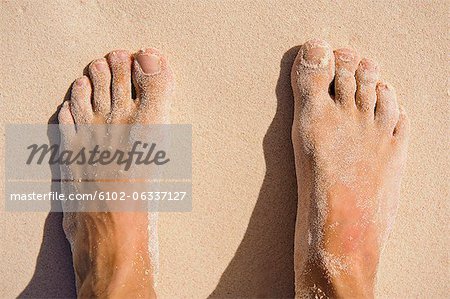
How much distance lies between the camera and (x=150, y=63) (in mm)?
1747

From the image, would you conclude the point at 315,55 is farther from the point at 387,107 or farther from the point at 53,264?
the point at 53,264

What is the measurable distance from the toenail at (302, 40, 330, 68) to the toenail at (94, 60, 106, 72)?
2.36 feet

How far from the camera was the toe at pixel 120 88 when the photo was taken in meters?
1.77

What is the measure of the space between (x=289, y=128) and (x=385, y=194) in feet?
1.39

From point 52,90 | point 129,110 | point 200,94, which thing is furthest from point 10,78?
point 200,94

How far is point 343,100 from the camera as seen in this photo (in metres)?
1.79

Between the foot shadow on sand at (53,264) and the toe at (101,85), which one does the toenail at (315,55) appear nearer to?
the toe at (101,85)

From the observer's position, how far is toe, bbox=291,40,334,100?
1.75 m

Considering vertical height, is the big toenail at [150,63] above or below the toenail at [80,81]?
above

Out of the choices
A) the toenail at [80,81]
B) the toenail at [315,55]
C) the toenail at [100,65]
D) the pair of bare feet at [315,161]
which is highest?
the toenail at [315,55]

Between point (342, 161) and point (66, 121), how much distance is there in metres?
1.01

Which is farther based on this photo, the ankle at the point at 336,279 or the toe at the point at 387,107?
the toe at the point at 387,107

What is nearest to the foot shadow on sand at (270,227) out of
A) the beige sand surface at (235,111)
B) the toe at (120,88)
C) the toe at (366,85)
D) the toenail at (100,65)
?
the beige sand surface at (235,111)

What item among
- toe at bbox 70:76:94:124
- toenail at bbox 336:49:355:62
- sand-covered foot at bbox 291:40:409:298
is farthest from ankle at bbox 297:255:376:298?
toe at bbox 70:76:94:124
